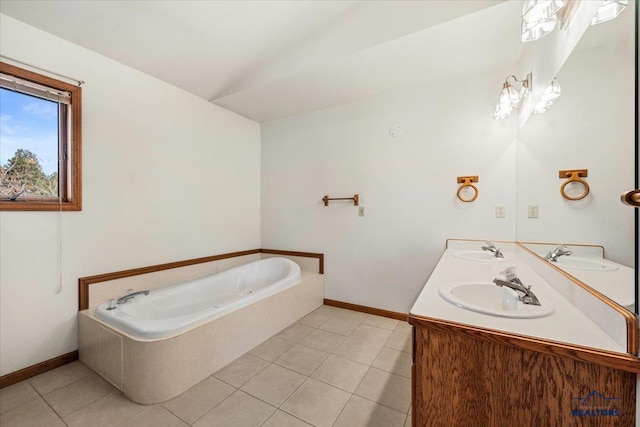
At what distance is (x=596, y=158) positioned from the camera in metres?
0.93

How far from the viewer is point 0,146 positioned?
1.65m

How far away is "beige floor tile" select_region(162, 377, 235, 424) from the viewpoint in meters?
1.40

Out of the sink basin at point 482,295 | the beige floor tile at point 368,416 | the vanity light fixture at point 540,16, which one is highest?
the vanity light fixture at point 540,16

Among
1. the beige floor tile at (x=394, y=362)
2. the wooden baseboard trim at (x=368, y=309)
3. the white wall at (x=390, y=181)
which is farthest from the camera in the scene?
the wooden baseboard trim at (x=368, y=309)

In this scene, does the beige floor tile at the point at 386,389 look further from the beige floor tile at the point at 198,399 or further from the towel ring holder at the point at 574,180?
the towel ring holder at the point at 574,180

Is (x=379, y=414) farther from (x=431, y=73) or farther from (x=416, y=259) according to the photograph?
(x=431, y=73)

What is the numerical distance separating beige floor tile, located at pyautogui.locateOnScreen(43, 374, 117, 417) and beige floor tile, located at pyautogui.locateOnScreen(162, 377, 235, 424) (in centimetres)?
47

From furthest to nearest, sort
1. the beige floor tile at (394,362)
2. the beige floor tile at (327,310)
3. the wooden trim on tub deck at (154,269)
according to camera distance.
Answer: the beige floor tile at (327,310) < the wooden trim on tub deck at (154,269) < the beige floor tile at (394,362)

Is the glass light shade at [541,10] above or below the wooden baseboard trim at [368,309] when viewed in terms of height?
above

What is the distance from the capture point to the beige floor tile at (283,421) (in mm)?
1327

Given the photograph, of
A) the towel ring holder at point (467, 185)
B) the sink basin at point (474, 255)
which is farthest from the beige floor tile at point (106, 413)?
the towel ring holder at point (467, 185)

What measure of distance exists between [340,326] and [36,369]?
2283mm

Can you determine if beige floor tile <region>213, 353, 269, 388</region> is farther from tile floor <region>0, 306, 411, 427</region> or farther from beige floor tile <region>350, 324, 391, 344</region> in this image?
beige floor tile <region>350, 324, 391, 344</region>

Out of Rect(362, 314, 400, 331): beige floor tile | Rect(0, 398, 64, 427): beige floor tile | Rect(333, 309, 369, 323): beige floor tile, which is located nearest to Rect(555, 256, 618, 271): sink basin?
Rect(362, 314, 400, 331): beige floor tile
